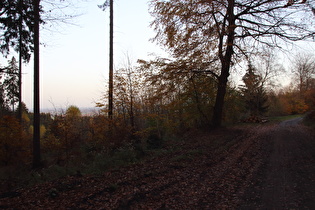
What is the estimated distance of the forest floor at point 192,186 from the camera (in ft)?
12.9

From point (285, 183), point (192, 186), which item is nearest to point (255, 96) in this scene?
point (285, 183)

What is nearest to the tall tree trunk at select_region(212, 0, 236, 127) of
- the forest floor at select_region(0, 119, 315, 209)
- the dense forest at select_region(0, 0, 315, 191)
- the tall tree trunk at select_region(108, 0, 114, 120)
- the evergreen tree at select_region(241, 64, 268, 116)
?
the dense forest at select_region(0, 0, 315, 191)

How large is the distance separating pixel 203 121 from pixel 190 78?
16.8 feet

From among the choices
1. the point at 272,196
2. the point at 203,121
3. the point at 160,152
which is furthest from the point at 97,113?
the point at 272,196


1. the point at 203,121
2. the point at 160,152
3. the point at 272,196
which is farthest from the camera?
the point at 203,121

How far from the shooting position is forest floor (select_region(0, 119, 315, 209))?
3.93 m

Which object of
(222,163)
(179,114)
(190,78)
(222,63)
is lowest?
(222,163)

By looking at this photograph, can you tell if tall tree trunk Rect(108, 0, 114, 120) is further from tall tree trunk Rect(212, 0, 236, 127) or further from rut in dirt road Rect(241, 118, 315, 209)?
rut in dirt road Rect(241, 118, 315, 209)

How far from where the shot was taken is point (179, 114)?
51.7 ft

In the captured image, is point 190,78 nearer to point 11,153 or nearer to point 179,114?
point 179,114

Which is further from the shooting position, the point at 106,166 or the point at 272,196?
the point at 106,166

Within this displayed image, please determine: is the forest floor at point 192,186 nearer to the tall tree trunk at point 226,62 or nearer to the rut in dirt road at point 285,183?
the rut in dirt road at point 285,183

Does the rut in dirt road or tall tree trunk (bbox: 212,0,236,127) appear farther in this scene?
tall tree trunk (bbox: 212,0,236,127)

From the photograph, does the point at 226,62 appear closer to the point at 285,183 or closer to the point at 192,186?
the point at 285,183
